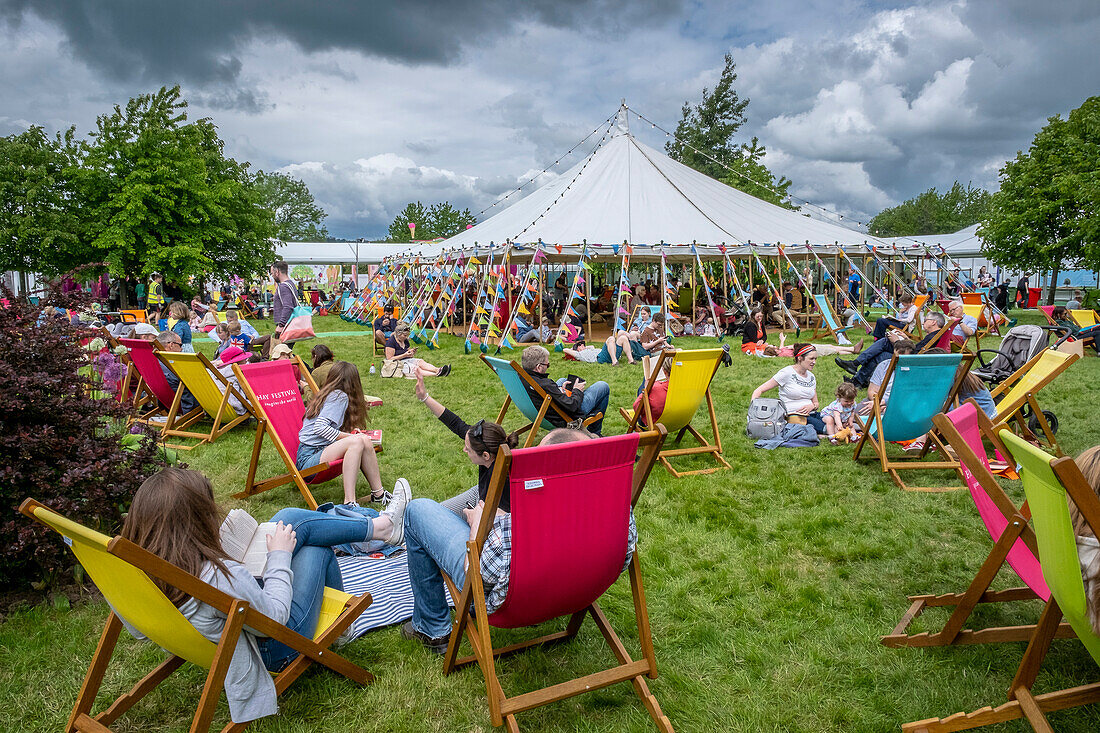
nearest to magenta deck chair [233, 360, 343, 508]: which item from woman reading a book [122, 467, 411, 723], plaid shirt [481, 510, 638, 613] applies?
woman reading a book [122, 467, 411, 723]

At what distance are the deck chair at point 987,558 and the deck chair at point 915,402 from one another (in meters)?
1.91

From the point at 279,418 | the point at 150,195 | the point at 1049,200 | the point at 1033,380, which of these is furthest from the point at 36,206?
the point at 1049,200

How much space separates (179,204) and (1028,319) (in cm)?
2732

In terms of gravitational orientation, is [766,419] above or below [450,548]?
below

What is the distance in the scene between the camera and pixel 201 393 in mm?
6074

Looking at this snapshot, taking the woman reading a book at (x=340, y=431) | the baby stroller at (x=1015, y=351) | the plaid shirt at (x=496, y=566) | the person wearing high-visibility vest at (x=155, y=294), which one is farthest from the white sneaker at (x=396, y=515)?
the person wearing high-visibility vest at (x=155, y=294)

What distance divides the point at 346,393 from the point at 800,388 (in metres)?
4.30

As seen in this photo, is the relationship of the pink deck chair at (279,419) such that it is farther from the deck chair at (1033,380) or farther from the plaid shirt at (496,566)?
the deck chair at (1033,380)

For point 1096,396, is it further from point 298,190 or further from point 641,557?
point 298,190

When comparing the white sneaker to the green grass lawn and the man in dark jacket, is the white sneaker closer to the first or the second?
the green grass lawn

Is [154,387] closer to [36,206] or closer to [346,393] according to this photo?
[346,393]

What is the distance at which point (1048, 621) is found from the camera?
2145 mm

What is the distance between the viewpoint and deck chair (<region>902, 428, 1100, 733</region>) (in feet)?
5.51

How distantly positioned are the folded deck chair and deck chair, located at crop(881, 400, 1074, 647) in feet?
20.6
